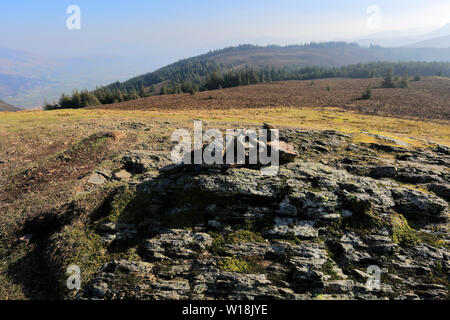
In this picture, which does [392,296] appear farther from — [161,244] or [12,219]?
[12,219]

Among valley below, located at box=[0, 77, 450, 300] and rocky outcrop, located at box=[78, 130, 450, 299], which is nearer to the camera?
rocky outcrop, located at box=[78, 130, 450, 299]

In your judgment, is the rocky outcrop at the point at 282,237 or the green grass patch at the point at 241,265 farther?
the green grass patch at the point at 241,265

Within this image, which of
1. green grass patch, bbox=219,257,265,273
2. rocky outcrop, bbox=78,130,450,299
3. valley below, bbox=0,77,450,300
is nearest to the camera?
rocky outcrop, bbox=78,130,450,299

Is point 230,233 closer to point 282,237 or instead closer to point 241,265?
point 241,265

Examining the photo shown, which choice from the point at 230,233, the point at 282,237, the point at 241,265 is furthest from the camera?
the point at 230,233

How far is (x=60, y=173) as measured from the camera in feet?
57.8

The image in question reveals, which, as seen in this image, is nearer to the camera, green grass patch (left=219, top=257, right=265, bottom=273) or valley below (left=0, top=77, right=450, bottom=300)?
valley below (left=0, top=77, right=450, bottom=300)

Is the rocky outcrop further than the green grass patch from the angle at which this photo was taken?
No

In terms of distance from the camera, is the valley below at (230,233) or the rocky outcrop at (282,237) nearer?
the rocky outcrop at (282,237)

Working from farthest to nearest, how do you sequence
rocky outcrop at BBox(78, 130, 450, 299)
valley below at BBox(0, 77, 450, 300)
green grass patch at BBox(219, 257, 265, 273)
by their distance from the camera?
green grass patch at BBox(219, 257, 265, 273) < valley below at BBox(0, 77, 450, 300) < rocky outcrop at BBox(78, 130, 450, 299)

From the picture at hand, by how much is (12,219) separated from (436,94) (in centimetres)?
9859

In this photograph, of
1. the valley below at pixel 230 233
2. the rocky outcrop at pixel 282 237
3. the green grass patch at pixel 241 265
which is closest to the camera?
the rocky outcrop at pixel 282 237

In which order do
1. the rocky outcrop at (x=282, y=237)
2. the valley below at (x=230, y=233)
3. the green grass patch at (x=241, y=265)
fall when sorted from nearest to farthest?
1. the rocky outcrop at (x=282, y=237)
2. the valley below at (x=230, y=233)
3. the green grass patch at (x=241, y=265)

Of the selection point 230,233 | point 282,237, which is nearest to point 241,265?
point 230,233
